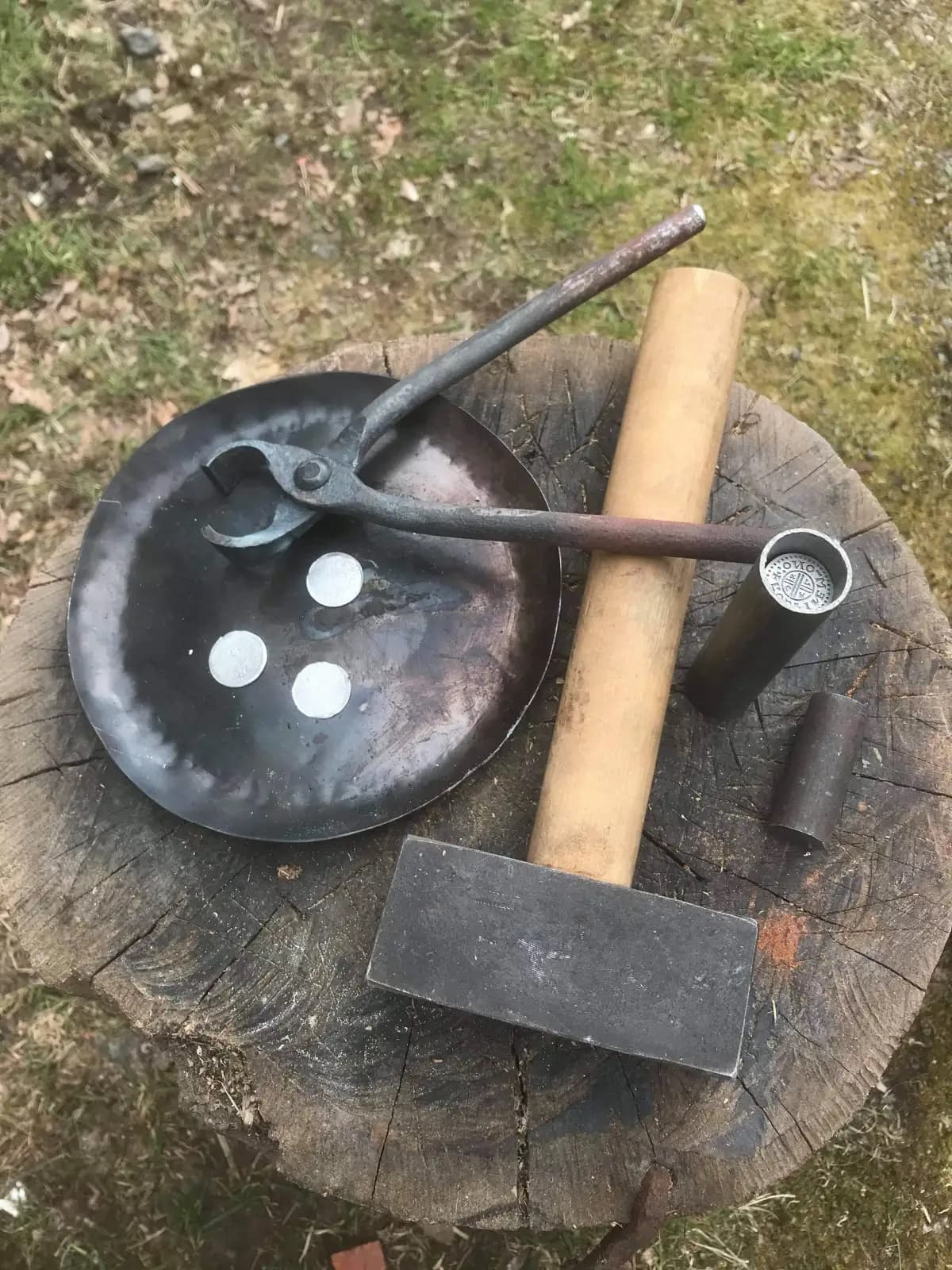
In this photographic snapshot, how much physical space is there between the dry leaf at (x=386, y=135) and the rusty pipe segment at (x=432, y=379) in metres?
1.66

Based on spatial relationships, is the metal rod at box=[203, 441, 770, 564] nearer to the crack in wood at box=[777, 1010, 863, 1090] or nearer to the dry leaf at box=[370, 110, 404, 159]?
the crack in wood at box=[777, 1010, 863, 1090]

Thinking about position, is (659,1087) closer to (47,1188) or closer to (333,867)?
(333,867)

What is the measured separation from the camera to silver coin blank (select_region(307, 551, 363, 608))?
1841 mm

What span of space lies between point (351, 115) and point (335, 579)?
7.11 ft

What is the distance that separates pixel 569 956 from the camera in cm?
148

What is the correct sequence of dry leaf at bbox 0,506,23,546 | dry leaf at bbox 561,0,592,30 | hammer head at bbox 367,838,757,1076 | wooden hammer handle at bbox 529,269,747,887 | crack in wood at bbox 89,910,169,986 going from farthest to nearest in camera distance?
dry leaf at bbox 561,0,592,30
dry leaf at bbox 0,506,23,546
crack in wood at bbox 89,910,169,986
wooden hammer handle at bbox 529,269,747,887
hammer head at bbox 367,838,757,1076

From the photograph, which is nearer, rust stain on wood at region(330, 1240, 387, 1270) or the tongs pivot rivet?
the tongs pivot rivet

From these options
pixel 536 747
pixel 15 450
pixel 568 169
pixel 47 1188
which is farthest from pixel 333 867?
pixel 568 169

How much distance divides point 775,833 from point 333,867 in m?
0.83

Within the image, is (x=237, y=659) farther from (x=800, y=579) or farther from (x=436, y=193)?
(x=436, y=193)

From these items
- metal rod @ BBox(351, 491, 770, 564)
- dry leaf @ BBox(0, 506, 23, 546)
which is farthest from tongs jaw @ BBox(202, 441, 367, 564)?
dry leaf @ BBox(0, 506, 23, 546)

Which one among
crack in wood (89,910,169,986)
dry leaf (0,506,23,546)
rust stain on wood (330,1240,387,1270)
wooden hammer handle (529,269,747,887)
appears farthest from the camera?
dry leaf (0,506,23,546)

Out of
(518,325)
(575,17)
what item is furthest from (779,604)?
(575,17)

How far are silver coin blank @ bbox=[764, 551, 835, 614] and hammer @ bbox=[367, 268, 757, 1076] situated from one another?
236mm
